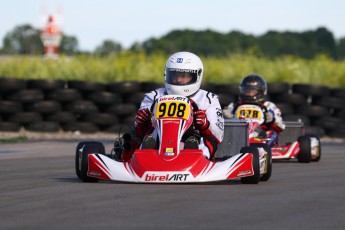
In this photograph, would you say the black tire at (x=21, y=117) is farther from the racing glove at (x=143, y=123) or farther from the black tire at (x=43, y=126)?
the racing glove at (x=143, y=123)

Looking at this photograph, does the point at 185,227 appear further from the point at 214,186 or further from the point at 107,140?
the point at 107,140

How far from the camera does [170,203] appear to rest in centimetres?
708

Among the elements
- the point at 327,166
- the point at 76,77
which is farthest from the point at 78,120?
the point at 327,166

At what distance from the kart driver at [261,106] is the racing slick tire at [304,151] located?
22.6 inches

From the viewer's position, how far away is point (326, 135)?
18859mm

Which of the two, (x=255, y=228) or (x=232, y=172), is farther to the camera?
(x=232, y=172)

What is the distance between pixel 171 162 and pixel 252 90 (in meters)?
5.41

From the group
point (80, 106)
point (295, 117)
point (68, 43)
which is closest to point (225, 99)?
point (295, 117)

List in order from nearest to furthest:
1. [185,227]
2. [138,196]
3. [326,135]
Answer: [185,227] → [138,196] → [326,135]

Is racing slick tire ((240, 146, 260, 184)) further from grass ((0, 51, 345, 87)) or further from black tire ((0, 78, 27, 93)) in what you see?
grass ((0, 51, 345, 87))

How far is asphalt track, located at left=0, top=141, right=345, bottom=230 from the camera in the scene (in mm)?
6086

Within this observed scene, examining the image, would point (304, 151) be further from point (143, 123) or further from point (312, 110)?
point (312, 110)

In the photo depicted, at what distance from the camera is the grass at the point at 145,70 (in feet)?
72.0

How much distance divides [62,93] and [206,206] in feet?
38.4
